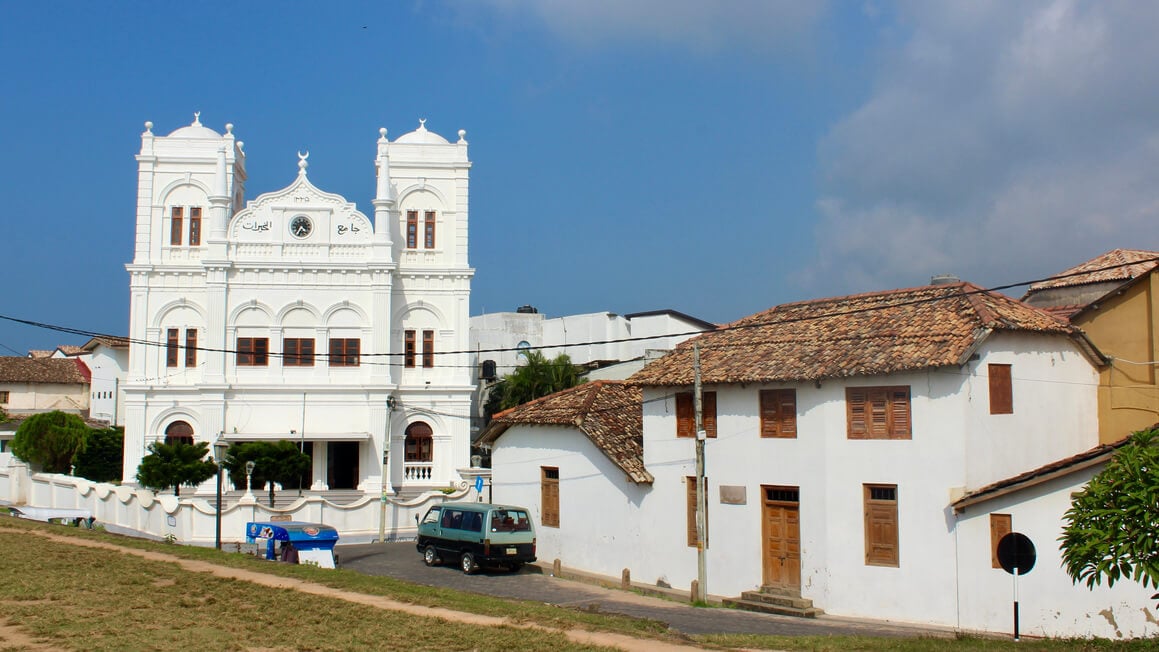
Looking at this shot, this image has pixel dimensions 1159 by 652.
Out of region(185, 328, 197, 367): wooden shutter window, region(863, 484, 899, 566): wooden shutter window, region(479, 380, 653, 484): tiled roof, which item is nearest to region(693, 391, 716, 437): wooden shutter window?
region(479, 380, 653, 484): tiled roof

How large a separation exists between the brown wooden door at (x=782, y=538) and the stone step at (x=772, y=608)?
609mm

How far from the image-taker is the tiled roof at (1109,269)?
22.4m

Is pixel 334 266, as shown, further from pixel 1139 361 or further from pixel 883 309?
pixel 1139 361

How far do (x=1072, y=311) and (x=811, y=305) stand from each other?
558cm

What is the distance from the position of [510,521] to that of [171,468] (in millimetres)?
12970

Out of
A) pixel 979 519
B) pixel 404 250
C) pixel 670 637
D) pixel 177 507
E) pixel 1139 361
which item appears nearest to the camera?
pixel 670 637

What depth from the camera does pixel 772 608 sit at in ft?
68.0

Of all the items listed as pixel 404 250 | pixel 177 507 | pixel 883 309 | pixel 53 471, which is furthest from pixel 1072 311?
pixel 53 471

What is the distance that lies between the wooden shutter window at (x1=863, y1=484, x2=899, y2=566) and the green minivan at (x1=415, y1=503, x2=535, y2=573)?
28.8 ft

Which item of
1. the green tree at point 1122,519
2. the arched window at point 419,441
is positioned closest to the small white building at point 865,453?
the green tree at point 1122,519

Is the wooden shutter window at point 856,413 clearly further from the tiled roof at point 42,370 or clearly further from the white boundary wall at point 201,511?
the tiled roof at point 42,370

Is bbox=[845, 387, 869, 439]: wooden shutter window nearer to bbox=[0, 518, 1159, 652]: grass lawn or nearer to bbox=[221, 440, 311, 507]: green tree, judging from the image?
bbox=[0, 518, 1159, 652]: grass lawn

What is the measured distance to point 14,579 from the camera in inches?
629

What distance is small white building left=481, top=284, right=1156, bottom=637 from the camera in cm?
1894
